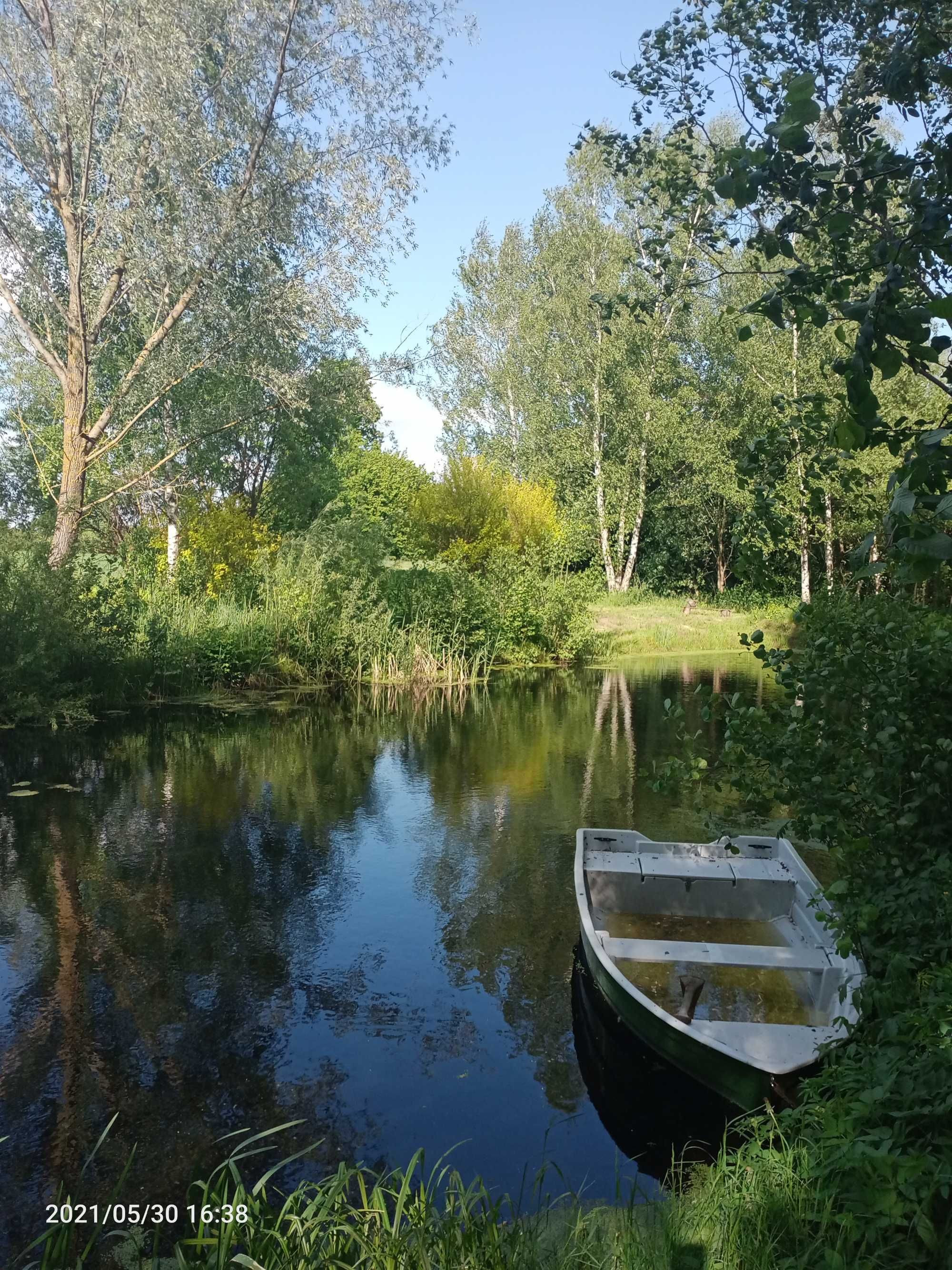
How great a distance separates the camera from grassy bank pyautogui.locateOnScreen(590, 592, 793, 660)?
24.8 m

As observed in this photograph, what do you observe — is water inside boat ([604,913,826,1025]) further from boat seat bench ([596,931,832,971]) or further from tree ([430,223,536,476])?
tree ([430,223,536,476])

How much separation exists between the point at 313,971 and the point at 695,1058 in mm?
2661

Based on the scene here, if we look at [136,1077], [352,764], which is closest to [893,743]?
[136,1077]

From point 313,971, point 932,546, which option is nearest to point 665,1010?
point 313,971

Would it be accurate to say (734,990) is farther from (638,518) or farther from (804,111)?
(638,518)

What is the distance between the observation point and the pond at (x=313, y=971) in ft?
13.6

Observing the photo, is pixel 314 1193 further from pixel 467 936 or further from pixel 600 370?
pixel 600 370

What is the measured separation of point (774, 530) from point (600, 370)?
1038 inches

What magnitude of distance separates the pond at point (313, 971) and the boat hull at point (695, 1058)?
Answer: 0.94 ft

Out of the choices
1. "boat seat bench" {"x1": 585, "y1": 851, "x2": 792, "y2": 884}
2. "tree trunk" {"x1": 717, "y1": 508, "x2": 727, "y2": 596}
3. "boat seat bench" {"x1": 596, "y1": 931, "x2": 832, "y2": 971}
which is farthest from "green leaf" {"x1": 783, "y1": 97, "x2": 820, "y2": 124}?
"tree trunk" {"x1": 717, "y1": 508, "x2": 727, "y2": 596}

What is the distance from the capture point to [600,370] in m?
28.8

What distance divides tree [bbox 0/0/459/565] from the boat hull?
40.7 feet

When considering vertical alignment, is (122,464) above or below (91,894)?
above

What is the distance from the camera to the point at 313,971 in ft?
19.2
